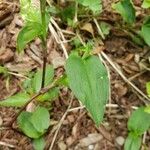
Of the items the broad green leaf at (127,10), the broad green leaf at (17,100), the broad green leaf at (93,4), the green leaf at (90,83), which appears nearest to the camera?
the green leaf at (90,83)

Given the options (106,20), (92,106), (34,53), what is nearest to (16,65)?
(34,53)

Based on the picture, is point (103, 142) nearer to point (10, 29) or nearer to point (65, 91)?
point (65, 91)

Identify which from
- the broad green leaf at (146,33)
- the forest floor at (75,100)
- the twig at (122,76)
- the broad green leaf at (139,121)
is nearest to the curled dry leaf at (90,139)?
the forest floor at (75,100)

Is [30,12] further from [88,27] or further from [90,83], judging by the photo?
[88,27]

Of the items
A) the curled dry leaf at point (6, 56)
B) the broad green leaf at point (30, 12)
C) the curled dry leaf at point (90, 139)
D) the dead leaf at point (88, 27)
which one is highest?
the broad green leaf at point (30, 12)

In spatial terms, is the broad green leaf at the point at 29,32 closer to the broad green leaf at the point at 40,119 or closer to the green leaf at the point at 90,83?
the green leaf at the point at 90,83

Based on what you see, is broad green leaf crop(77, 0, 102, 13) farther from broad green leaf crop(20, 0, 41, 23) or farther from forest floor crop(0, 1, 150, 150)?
broad green leaf crop(20, 0, 41, 23)
